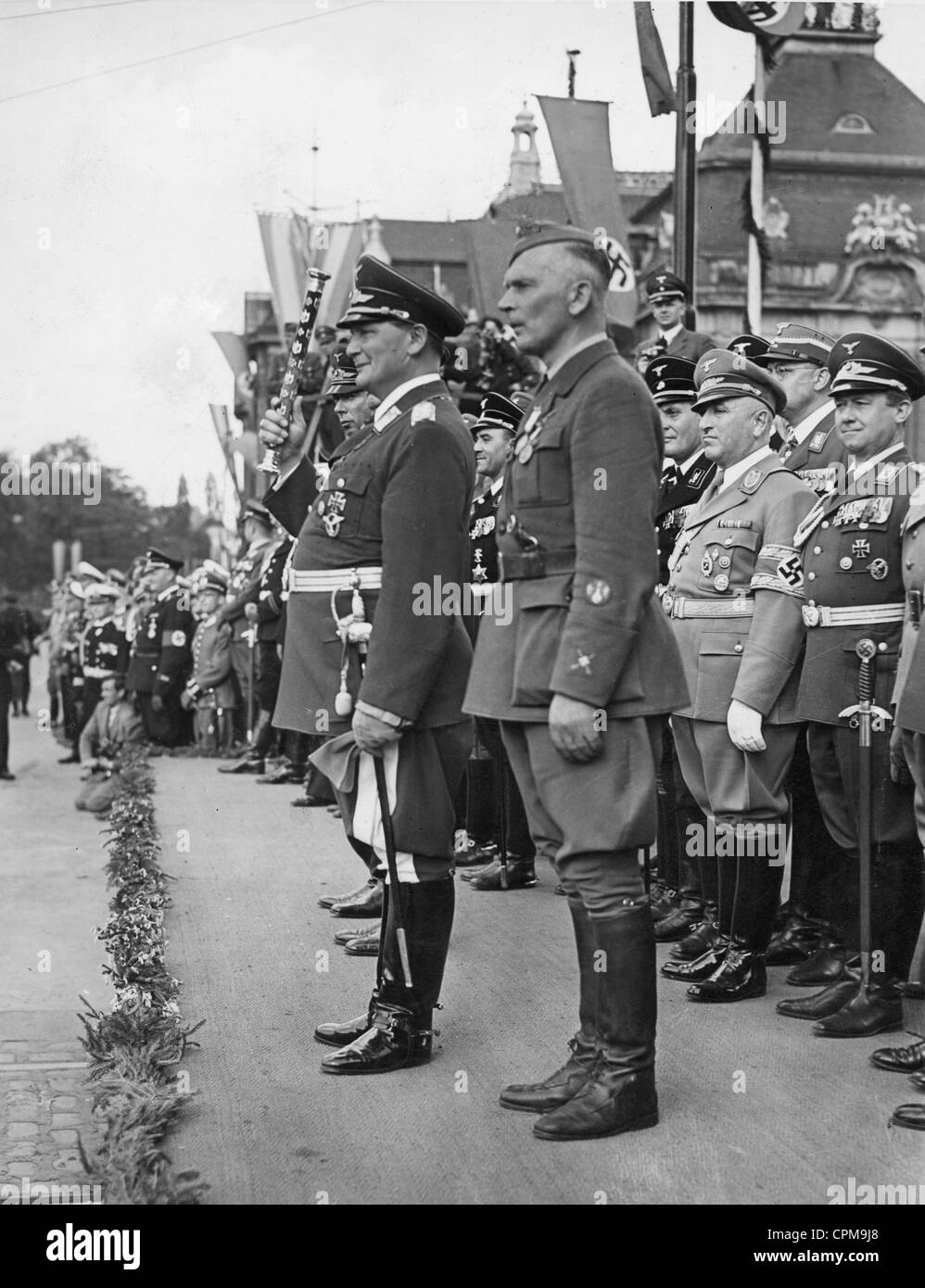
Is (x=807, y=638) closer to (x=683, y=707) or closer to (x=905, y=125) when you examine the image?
(x=683, y=707)

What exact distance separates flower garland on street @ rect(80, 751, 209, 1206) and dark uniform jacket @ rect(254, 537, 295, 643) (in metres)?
4.56

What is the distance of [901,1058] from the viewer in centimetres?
426

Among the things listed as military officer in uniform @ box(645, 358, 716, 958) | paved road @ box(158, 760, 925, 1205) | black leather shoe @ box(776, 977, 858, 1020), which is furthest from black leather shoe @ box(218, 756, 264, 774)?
black leather shoe @ box(776, 977, 858, 1020)

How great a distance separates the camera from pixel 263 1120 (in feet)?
13.1

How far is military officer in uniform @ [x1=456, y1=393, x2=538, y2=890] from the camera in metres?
7.05

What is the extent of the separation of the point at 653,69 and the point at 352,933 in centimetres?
652

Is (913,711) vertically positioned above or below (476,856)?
above

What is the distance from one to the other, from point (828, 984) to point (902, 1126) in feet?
4.44

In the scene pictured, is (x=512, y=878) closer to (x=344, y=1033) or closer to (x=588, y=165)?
(x=344, y=1033)

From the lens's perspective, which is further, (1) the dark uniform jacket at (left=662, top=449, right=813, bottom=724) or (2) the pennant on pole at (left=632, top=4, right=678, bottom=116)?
(2) the pennant on pole at (left=632, top=4, right=678, bottom=116)

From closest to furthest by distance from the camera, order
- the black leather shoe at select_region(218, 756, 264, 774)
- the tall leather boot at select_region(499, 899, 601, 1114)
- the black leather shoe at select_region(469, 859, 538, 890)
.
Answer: the tall leather boot at select_region(499, 899, 601, 1114) < the black leather shoe at select_region(469, 859, 538, 890) < the black leather shoe at select_region(218, 756, 264, 774)

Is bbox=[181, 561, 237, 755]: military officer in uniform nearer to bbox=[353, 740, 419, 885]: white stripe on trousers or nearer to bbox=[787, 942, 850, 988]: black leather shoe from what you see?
bbox=[787, 942, 850, 988]: black leather shoe

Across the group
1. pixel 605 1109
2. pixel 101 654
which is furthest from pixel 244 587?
pixel 605 1109
